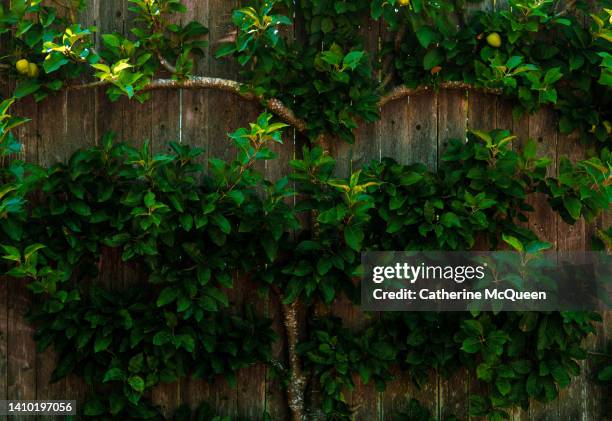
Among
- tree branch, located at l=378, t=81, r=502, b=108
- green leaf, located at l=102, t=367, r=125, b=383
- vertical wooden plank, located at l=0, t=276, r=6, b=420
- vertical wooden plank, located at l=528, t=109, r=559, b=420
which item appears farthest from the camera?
vertical wooden plank, located at l=528, t=109, r=559, b=420

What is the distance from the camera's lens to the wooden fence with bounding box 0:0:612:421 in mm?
3160

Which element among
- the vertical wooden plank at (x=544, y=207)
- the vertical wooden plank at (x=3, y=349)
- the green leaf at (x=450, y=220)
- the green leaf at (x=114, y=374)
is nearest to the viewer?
the green leaf at (x=114, y=374)

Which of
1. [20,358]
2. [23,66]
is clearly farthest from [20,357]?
[23,66]

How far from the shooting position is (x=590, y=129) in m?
3.38

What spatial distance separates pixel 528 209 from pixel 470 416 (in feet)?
2.85

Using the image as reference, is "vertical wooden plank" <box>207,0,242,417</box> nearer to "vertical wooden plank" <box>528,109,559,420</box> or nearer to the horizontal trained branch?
the horizontal trained branch

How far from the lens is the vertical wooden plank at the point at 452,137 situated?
3340 mm

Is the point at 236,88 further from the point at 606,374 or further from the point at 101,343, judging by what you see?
the point at 606,374

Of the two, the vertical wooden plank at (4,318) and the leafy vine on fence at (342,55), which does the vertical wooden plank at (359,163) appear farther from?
the vertical wooden plank at (4,318)

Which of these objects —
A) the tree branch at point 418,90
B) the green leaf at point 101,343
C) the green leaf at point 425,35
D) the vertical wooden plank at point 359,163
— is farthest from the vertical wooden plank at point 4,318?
the green leaf at point 425,35

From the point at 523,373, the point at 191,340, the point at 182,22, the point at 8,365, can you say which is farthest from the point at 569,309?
the point at 8,365

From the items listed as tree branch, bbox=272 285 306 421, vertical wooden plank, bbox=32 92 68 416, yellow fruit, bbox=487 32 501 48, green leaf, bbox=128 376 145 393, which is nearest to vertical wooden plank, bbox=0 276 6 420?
vertical wooden plank, bbox=32 92 68 416

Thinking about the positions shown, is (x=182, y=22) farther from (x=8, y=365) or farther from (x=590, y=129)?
(x=590, y=129)

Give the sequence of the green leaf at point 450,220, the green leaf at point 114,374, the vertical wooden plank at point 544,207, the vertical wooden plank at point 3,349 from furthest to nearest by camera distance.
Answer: the vertical wooden plank at point 544,207 → the vertical wooden plank at point 3,349 → the green leaf at point 450,220 → the green leaf at point 114,374
